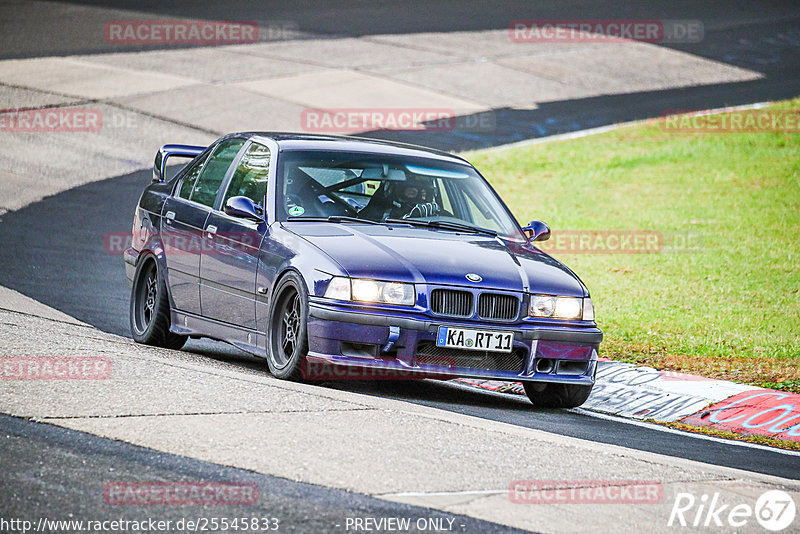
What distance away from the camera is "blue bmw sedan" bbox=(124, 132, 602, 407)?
8062 millimetres

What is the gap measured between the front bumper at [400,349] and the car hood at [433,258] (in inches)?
9.9

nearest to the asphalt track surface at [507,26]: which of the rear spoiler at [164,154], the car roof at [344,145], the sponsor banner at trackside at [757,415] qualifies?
the rear spoiler at [164,154]

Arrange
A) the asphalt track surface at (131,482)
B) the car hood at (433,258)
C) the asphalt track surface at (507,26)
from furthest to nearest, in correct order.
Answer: the asphalt track surface at (507,26), the car hood at (433,258), the asphalt track surface at (131,482)

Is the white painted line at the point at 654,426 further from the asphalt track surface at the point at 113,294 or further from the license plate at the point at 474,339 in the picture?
the license plate at the point at 474,339

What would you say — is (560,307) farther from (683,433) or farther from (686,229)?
(686,229)

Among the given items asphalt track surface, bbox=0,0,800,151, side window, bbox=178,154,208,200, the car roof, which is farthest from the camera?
asphalt track surface, bbox=0,0,800,151

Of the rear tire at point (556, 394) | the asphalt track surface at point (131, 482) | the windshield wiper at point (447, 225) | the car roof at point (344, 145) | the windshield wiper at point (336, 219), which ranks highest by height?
the car roof at point (344, 145)

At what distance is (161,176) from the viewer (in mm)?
11266

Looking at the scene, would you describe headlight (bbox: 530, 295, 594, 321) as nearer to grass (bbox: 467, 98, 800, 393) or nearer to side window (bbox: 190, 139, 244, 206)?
grass (bbox: 467, 98, 800, 393)

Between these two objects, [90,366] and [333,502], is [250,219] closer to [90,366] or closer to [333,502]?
[90,366]

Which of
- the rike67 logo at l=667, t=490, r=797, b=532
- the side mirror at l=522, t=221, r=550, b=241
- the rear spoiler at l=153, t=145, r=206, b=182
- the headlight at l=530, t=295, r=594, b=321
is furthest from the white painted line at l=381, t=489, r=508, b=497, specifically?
the rear spoiler at l=153, t=145, r=206, b=182

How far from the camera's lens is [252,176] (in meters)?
9.48

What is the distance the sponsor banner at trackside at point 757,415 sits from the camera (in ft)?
29.4

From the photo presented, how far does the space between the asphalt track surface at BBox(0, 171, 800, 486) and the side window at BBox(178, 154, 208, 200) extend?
1.26m
